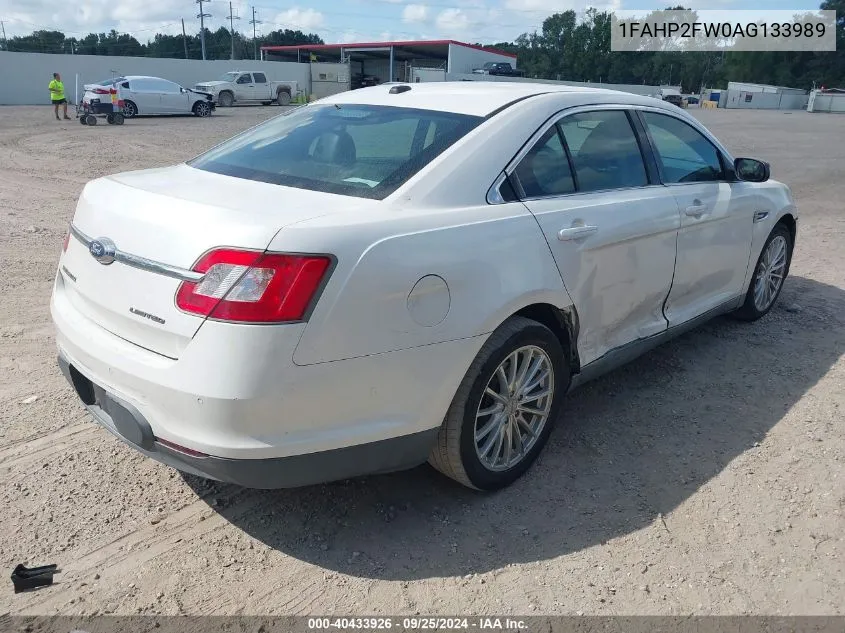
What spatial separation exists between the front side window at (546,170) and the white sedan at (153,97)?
23.1 meters

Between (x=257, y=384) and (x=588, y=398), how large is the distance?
2409 mm

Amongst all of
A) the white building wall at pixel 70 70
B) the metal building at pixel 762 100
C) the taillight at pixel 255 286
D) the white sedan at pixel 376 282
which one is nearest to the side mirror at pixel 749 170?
the white sedan at pixel 376 282

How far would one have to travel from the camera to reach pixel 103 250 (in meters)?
2.56

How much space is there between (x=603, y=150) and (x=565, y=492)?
1.77m

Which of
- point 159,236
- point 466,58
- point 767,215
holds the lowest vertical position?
point 767,215

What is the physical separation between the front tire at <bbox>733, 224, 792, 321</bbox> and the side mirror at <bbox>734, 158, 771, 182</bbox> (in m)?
0.61

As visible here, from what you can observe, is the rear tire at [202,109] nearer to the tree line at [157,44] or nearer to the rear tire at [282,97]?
the rear tire at [282,97]

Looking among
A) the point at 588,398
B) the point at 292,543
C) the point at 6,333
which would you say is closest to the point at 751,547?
the point at 588,398

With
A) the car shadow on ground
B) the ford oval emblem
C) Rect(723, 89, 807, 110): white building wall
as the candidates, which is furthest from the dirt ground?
Rect(723, 89, 807, 110): white building wall

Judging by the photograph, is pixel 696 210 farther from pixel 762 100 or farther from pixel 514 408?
pixel 762 100

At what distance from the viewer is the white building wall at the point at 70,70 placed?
115 feet

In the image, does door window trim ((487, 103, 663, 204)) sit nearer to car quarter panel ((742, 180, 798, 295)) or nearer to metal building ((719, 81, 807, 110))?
car quarter panel ((742, 180, 798, 295))

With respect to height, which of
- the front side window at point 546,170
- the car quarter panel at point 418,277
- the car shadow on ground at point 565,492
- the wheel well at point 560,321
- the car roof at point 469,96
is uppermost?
the car roof at point 469,96

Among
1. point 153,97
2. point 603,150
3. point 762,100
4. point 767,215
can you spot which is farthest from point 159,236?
point 762,100
